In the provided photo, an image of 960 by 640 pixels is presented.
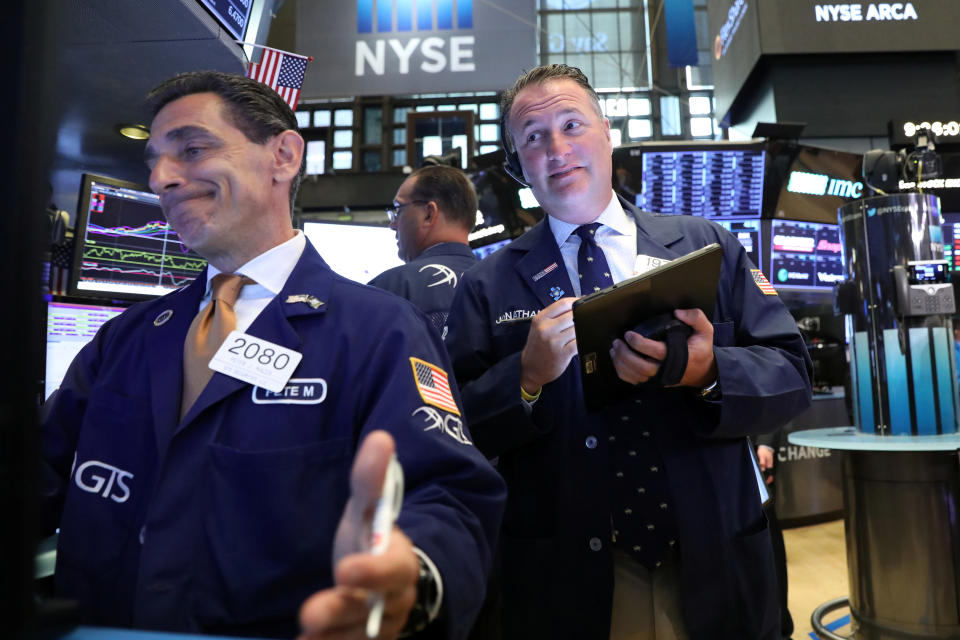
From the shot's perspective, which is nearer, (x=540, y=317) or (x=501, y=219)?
(x=540, y=317)

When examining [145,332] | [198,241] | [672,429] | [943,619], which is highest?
[198,241]

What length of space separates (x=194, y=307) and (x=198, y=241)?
4.8 inches

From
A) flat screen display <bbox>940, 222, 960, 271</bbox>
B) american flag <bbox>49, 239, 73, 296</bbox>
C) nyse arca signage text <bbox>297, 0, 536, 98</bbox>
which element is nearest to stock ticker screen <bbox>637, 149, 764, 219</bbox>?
nyse arca signage text <bbox>297, 0, 536, 98</bbox>

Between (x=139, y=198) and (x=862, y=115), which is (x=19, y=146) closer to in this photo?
(x=139, y=198)

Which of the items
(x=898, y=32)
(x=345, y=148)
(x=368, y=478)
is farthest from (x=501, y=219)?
(x=345, y=148)

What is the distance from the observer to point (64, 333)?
7.02ft

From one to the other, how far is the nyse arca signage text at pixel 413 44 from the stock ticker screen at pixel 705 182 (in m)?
1.39

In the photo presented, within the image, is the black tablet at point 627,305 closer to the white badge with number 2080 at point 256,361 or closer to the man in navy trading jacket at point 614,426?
the man in navy trading jacket at point 614,426

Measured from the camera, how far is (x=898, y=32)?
5.73m

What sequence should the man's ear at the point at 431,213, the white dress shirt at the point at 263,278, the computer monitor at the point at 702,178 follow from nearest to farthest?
the white dress shirt at the point at 263,278 → the man's ear at the point at 431,213 → the computer monitor at the point at 702,178

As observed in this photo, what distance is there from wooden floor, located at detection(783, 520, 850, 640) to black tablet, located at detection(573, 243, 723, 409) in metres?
2.64

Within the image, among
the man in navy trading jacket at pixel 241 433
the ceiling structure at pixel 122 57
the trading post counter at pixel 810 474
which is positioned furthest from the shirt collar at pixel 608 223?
the trading post counter at pixel 810 474

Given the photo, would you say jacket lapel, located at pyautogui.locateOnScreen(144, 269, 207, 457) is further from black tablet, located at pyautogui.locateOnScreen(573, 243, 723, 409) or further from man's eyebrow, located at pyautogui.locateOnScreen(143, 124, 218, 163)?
black tablet, located at pyautogui.locateOnScreen(573, 243, 723, 409)

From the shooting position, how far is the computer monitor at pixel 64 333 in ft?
6.87
